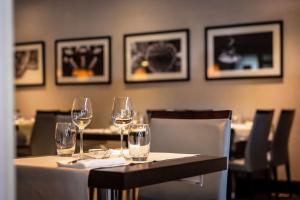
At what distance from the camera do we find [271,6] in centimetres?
656

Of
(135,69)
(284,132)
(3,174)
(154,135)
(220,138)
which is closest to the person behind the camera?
(3,174)

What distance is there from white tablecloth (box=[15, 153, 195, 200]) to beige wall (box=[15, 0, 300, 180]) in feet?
15.7

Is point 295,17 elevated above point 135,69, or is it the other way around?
point 295,17

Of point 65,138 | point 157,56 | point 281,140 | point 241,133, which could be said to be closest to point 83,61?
point 157,56

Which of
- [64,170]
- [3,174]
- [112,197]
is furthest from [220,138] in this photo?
[3,174]

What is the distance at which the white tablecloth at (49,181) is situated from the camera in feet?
6.15

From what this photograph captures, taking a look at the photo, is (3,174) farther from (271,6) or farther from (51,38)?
(51,38)

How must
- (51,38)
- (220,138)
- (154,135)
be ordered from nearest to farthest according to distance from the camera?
(220,138)
(154,135)
(51,38)

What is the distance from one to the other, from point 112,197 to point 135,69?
5510 mm

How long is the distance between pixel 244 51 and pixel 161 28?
1234 mm

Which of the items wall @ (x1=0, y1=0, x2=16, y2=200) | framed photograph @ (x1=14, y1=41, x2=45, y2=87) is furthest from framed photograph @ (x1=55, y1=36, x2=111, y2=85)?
wall @ (x1=0, y1=0, x2=16, y2=200)

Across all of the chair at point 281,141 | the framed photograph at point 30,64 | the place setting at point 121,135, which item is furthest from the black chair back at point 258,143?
the framed photograph at point 30,64

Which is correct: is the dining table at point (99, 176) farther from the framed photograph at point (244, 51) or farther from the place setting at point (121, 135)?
the framed photograph at point (244, 51)

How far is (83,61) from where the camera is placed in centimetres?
789
